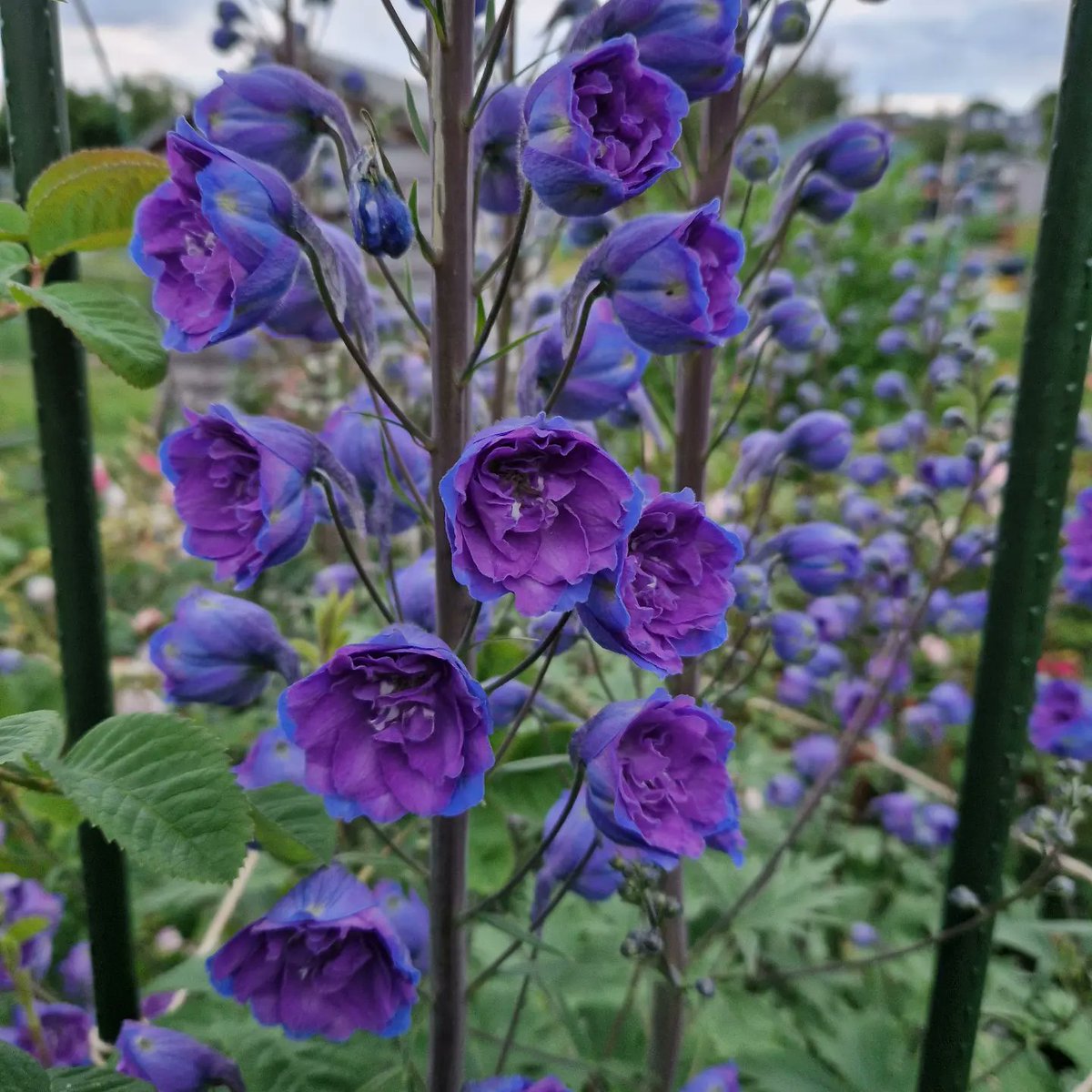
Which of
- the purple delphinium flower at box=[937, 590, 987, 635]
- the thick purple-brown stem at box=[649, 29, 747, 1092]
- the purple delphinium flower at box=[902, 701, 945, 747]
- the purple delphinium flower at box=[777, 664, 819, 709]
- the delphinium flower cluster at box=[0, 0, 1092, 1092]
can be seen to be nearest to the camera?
the delphinium flower cluster at box=[0, 0, 1092, 1092]

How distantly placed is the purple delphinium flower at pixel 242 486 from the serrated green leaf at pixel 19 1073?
0.39 metres

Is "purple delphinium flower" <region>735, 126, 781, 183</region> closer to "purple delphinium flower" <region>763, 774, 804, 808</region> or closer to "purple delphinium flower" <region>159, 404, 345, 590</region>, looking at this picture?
"purple delphinium flower" <region>159, 404, 345, 590</region>

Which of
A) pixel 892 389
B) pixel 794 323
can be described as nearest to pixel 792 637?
pixel 794 323

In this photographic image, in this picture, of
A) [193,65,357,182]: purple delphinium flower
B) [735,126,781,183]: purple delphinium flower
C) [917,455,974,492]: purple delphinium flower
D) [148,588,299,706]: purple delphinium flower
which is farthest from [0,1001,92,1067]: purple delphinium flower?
[917,455,974,492]: purple delphinium flower

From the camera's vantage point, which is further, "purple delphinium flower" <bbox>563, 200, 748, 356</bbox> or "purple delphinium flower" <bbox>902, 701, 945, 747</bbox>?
"purple delphinium flower" <bbox>902, 701, 945, 747</bbox>

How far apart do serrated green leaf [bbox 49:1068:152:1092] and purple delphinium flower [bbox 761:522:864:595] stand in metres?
1.08

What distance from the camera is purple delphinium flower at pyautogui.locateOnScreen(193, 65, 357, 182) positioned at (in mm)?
932

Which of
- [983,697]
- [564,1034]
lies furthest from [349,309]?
[564,1034]

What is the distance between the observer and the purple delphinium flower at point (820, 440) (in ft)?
5.05

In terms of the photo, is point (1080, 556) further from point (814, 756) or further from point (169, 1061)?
point (169, 1061)

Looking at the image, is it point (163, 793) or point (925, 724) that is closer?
point (163, 793)

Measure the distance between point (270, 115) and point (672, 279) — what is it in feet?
1.41

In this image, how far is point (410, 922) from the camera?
118 cm

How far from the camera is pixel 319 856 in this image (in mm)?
926
